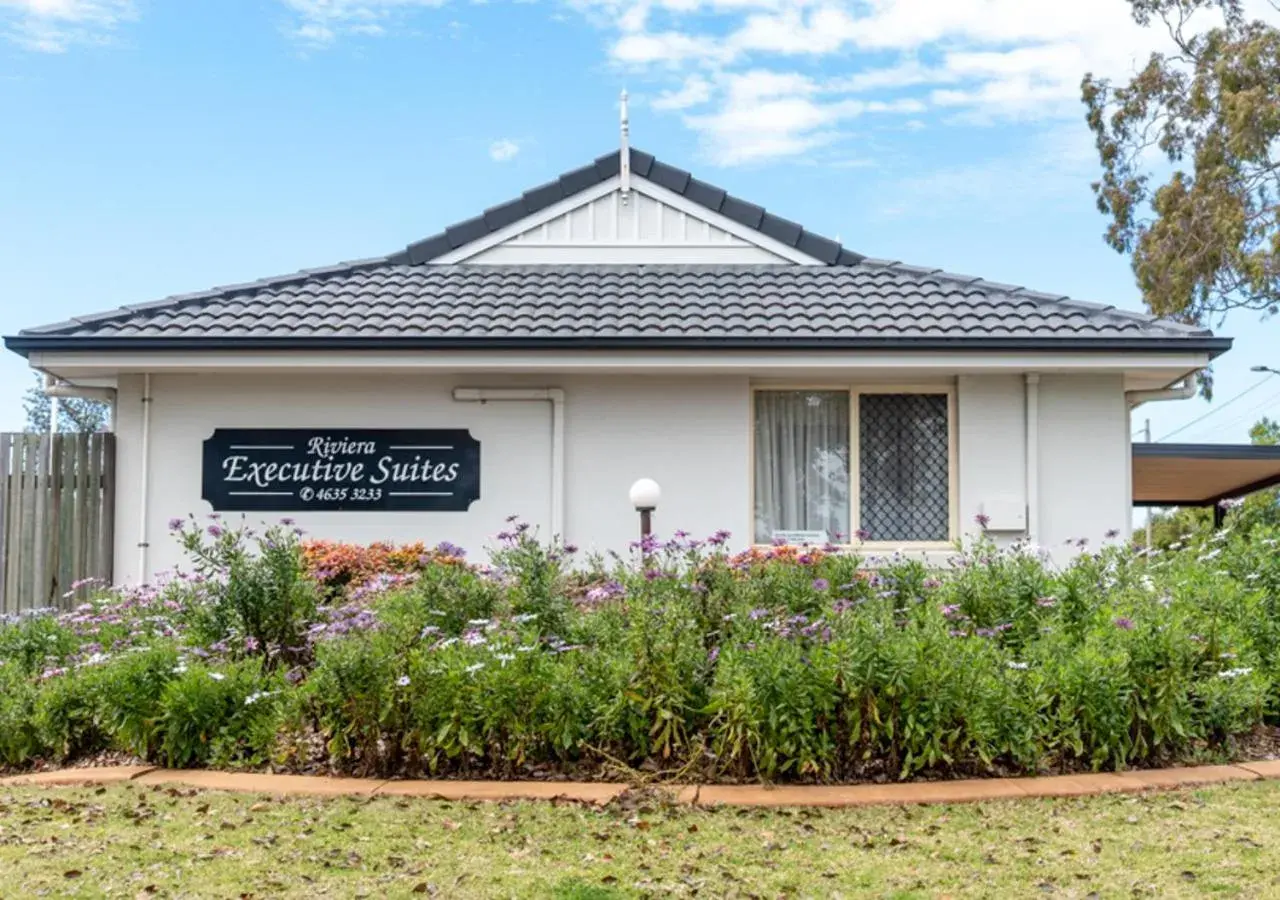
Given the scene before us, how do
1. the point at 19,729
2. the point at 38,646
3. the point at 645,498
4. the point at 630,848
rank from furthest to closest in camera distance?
the point at 645,498 < the point at 38,646 < the point at 19,729 < the point at 630,848

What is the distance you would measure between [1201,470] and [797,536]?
7.32 m

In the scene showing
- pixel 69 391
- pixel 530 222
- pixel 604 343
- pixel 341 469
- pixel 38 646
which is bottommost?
pixel 38 646

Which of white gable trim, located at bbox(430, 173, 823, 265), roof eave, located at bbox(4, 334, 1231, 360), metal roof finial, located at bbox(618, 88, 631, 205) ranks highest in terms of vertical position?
metal roof finial, located at bbox(618, 88, 631, 205)

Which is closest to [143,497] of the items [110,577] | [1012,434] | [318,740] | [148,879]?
[110,577]

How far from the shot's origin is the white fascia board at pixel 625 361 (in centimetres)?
1106

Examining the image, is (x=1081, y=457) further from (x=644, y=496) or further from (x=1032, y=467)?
(x=644, y=496)

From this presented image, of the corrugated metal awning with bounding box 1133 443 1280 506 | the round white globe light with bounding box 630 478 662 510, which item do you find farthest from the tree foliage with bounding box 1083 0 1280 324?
the round white globe light with bounding box 630 478 662 510

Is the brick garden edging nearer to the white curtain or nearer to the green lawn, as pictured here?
the green lawn

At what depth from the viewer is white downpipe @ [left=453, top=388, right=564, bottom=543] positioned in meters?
11.5

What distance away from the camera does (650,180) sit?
14203 millimetres

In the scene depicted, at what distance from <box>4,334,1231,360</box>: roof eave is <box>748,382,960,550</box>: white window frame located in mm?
763

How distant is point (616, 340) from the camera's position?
1099cm

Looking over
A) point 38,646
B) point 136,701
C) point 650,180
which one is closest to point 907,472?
point 650,180

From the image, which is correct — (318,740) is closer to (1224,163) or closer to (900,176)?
(900,176)
